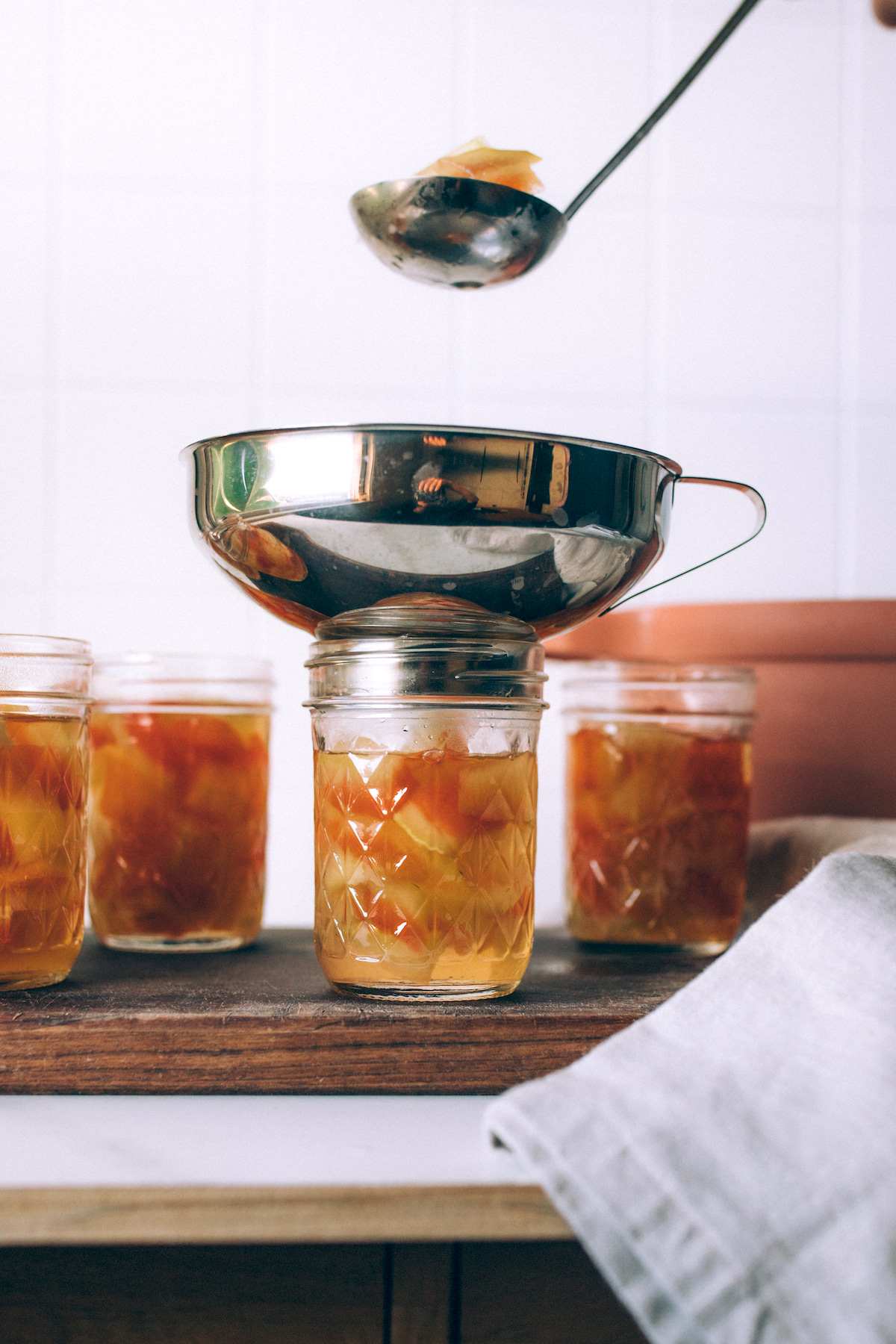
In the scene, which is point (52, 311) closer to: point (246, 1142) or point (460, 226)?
point (460, 226)

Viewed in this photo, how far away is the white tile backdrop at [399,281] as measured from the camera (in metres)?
0.94

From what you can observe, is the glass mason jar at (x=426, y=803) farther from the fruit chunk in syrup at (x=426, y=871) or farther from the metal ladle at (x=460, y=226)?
the metal ladle at (x=460, y=226)

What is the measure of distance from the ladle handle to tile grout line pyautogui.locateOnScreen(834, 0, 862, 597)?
1.76 ft

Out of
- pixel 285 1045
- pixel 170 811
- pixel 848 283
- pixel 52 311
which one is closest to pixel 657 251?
pixel 848 283

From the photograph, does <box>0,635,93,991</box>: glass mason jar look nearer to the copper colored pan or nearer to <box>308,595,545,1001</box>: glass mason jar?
<box>308,595,545,1001</box>: glass mason jar

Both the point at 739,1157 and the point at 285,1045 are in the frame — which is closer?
the point at 739,1157

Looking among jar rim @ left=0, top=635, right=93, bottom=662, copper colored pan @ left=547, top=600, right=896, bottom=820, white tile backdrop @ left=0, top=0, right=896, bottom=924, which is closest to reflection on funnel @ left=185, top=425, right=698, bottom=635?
jar rim @ left=0, top=635, right=93, bottom=662

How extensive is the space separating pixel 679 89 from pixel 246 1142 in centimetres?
52

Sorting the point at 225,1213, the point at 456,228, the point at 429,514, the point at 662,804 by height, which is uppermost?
the point at 456,228

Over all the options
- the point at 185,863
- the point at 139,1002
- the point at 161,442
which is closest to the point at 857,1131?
the point at 139,1002

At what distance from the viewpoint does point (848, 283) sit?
102cm

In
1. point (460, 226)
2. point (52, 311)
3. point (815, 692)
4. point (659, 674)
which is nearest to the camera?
point (460, 226)

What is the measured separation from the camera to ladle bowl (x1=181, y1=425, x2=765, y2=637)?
450 mm

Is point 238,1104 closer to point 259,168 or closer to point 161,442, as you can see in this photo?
point 161,442
